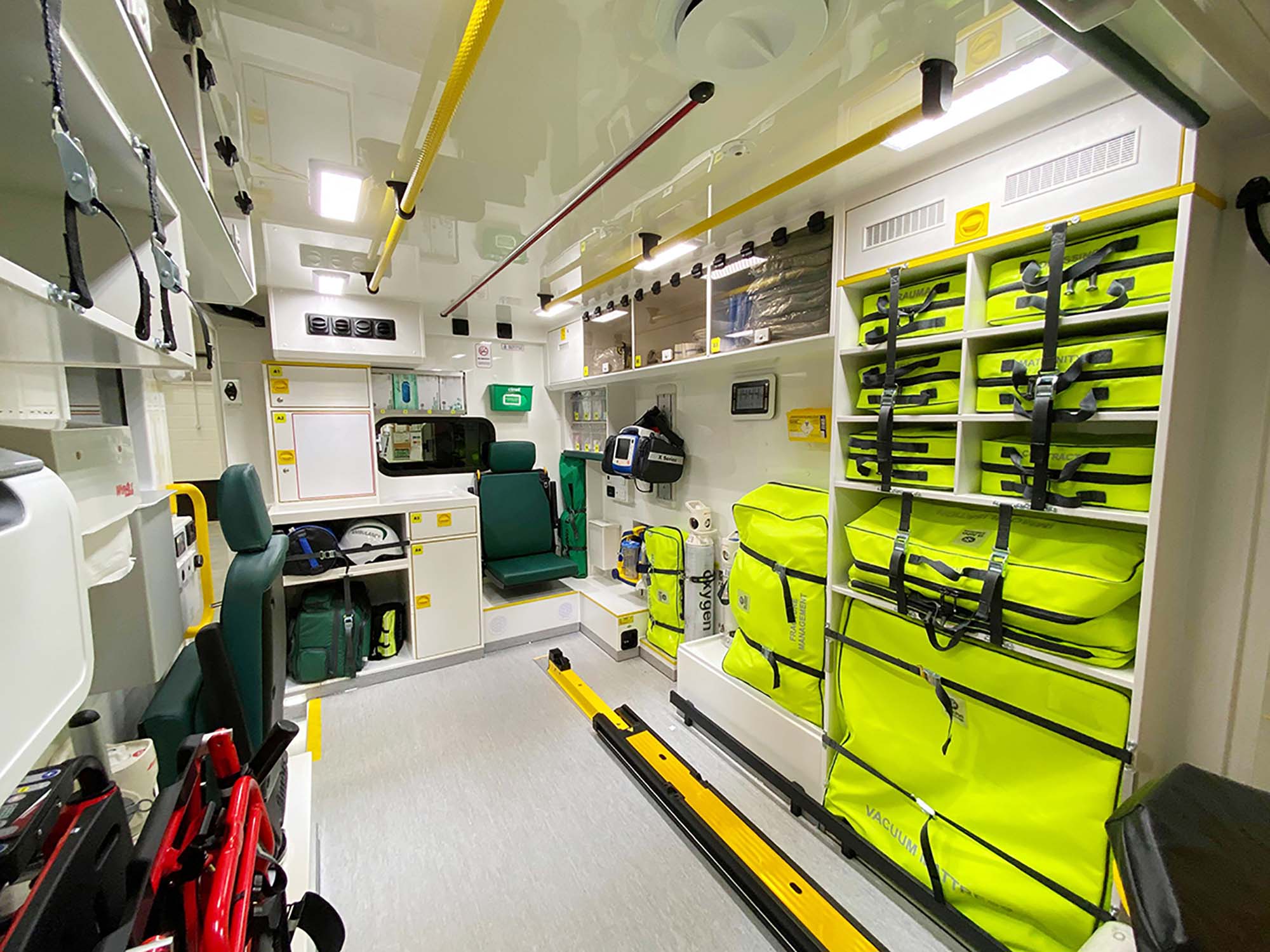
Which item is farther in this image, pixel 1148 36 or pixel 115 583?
A: pixel 115 583

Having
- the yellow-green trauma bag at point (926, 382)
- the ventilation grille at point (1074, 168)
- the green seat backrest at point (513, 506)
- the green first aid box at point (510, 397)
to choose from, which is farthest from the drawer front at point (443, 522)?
the ventilation grille at point (1074, 168)

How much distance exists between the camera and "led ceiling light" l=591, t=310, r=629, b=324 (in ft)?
11.2

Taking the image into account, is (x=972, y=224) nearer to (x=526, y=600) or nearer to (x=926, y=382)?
(x=926, y=382)

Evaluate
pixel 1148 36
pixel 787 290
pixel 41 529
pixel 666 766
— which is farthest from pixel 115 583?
pixel 1148 36

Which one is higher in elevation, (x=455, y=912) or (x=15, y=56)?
(x=15, y=56)

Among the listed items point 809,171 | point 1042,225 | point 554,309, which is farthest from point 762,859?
point 554,309

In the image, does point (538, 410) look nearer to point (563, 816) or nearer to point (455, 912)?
point (563, 816)

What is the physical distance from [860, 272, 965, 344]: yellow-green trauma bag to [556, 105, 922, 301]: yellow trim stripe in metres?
0.49

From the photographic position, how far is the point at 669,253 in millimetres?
2477

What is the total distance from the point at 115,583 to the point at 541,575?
2457 millimetres

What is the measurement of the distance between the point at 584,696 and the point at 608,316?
2.59 m

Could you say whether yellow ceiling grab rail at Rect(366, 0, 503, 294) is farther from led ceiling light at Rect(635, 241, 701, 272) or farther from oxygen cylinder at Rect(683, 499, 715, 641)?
oxygen cylinder at Rect(683, 499, 715, 641)

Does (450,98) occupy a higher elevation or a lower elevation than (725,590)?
higher

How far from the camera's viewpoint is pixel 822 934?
1.51 metres
